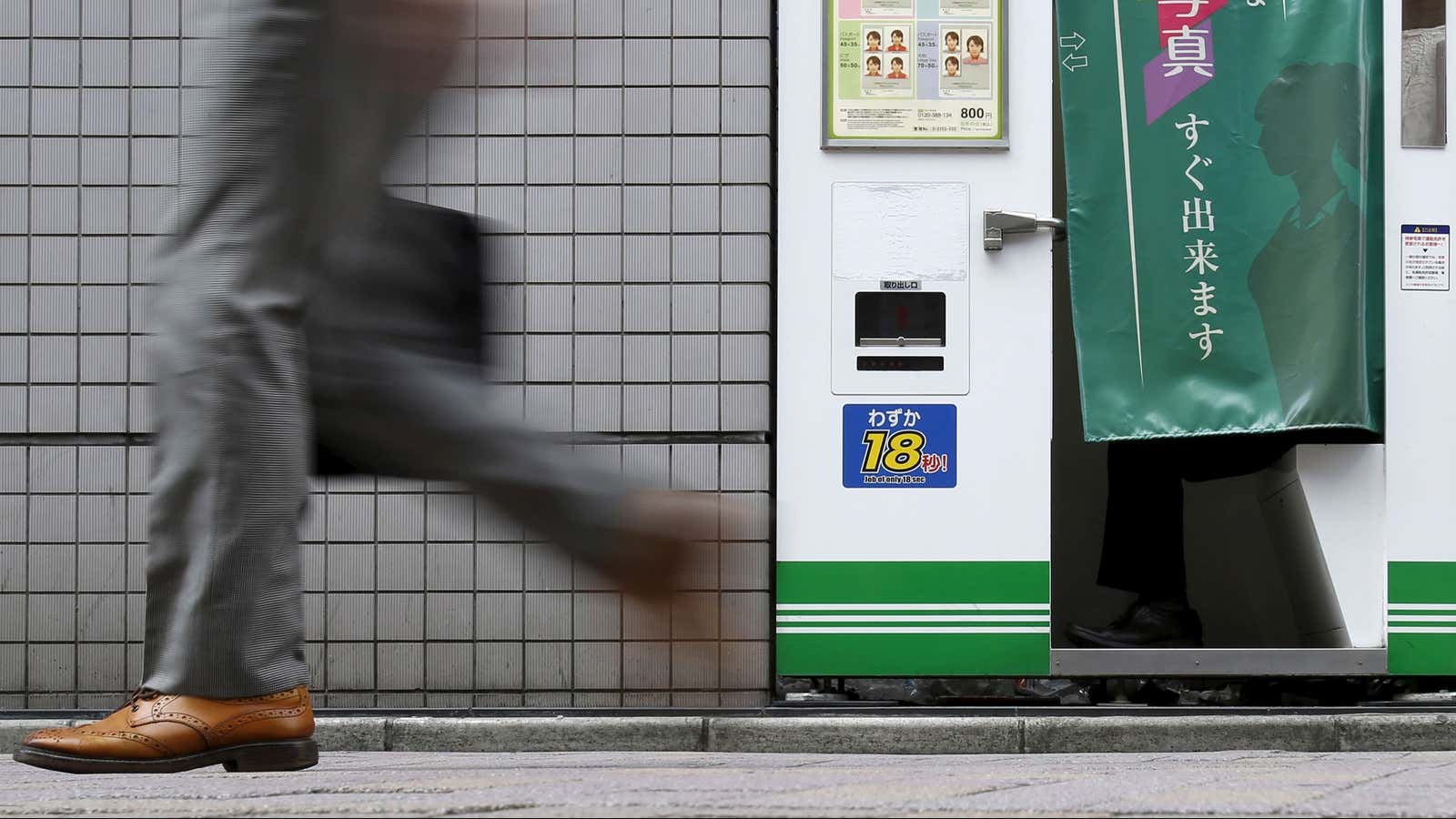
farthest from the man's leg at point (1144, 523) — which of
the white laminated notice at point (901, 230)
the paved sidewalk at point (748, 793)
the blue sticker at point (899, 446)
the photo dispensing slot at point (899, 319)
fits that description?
the paved sidewalk at point (748, 793)

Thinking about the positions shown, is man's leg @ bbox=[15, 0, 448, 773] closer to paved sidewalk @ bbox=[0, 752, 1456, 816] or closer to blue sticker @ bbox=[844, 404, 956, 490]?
paved sidewalk @ bbox=[0, 752, 1456, 816]

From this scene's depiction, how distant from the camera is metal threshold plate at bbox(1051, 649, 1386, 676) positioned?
17.5ft

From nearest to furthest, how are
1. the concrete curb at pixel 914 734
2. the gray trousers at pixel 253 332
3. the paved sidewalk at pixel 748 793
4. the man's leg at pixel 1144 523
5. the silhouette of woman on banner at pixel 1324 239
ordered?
the paved sidewalk at pixel 748 793 → the gray trousers at pixel 253 332 → the concrete curb at pixel 914 734 → the silhouette of woman on banner at pixel 1324 239 → the man's leg at pixel 1144 523

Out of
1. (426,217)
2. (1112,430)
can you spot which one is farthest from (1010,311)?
(426,217)

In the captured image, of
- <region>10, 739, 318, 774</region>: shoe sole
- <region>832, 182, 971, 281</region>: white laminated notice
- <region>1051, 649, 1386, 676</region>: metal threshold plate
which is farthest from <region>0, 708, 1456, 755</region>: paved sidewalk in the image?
<region>10, 739, 318, 774</region>: shoe sole

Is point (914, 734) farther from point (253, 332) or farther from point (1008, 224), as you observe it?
point (253, 332)

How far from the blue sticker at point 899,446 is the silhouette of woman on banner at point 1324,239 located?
1.14 meters

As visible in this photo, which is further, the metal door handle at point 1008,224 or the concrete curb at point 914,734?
the metal door handle at point 1008,224

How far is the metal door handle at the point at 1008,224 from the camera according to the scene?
534 cm

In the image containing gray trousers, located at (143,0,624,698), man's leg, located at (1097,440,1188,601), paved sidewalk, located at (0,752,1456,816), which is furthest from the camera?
man's leg, located at (1097,440,1188,601)

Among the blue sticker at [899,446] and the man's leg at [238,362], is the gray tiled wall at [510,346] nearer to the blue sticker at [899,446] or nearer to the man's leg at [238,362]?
the blue sticker at [899,446]

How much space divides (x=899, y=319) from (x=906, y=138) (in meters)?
0.60

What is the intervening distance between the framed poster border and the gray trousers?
3.17 m

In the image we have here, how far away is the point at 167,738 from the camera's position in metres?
2.27
